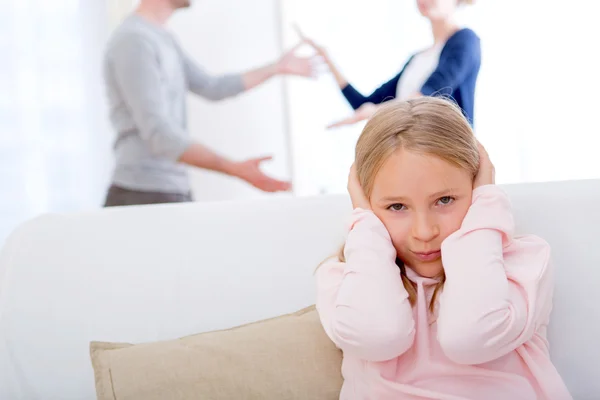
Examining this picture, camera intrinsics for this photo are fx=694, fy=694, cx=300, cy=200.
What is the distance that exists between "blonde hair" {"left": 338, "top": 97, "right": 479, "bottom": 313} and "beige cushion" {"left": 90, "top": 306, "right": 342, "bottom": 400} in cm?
20

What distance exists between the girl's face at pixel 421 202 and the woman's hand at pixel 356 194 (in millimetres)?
19

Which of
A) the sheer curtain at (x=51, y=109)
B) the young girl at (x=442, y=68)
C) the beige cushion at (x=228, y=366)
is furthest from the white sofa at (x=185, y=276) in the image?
the sheer curtain at (x=51, y=109)

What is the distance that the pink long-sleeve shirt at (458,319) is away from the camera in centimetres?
104

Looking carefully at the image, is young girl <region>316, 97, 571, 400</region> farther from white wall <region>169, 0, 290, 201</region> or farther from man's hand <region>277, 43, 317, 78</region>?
white wall <region>169, 0, 290, 201</region>

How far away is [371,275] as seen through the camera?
3.65 feet

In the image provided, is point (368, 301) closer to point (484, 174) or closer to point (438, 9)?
point (484, 174)

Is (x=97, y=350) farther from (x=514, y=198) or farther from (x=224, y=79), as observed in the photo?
(x=224, y=79)

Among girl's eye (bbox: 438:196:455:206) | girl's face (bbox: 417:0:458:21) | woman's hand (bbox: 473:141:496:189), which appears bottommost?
girl's eye (bbox: 438:196:455:206)

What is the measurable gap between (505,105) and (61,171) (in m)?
2.16

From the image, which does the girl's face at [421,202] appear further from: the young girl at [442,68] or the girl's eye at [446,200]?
the young girl at [442,68]

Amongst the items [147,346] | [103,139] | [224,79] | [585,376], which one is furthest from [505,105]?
[147,346]

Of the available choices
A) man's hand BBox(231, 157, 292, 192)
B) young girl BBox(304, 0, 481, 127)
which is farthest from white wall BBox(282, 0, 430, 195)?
man's hand BBox(231, 157, 292, 192)

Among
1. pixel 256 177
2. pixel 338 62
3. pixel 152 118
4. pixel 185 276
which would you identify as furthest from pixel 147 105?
pixel 338 62

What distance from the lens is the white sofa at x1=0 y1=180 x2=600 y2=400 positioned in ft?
3.98
